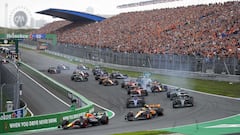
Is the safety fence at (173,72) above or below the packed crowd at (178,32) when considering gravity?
below

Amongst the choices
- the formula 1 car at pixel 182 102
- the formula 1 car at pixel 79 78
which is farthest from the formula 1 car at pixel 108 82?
the formula 1 car at pixel 182 102

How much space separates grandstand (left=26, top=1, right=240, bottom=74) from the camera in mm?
41688

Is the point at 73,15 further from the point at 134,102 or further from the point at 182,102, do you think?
the point at 182,102

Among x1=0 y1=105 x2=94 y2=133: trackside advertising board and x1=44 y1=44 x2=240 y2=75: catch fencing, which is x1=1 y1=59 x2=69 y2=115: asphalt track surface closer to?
x1=0 y1=105 x2=94 y2=133: trackside advertising board

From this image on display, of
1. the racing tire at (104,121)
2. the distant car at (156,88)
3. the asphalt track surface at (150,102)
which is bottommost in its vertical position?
the asphalt track surface at (150,102)

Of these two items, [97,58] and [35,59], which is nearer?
[97,58]

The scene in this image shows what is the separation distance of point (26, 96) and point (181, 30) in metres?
21.8

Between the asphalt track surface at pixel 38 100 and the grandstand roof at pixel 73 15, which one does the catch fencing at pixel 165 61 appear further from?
the grandstand roof at pixel 73 15

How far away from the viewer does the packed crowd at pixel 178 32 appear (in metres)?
42.2

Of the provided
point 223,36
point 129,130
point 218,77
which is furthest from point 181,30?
point 129,130

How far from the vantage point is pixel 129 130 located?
67.9ft

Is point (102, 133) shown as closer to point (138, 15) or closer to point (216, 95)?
point (216, 95)

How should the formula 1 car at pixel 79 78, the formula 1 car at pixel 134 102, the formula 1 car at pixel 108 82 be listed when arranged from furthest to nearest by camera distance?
the formula 1 car at pixel 79 78, the formula 1 car at pixel 108 82, the formula 1 car at pixel 134 102

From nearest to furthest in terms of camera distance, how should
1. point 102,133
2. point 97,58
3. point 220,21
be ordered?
point 102,133
point 220,21
point 97,58
